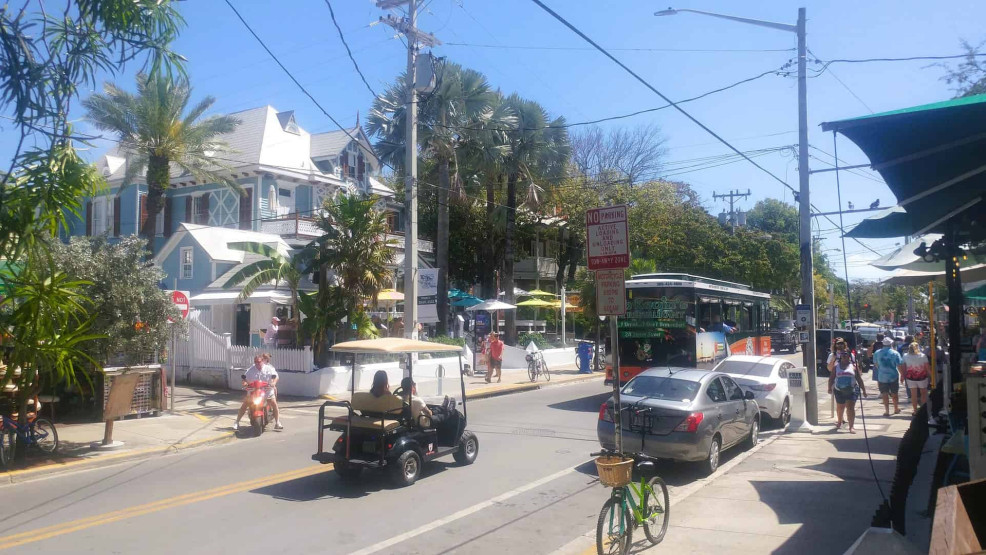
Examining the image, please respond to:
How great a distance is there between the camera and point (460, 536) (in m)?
7.55

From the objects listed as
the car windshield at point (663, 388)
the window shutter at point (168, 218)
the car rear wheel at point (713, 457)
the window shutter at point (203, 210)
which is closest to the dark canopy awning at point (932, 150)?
the car windshield at point (663, 388)

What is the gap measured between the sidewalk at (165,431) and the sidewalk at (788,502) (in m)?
4.52

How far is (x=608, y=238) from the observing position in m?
6.35

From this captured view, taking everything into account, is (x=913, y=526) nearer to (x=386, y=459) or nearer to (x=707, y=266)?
(x=386, y=459)

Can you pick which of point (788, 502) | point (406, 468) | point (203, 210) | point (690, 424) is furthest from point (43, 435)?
point (203, 210)

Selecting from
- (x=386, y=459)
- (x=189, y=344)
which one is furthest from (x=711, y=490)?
(x=189, y=344)

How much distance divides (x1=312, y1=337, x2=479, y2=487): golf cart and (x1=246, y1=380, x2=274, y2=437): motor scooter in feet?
14.9

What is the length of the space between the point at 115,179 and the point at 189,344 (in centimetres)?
1839

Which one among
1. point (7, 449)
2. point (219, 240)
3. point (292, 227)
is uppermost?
point (292, 227)

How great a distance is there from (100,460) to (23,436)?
1180 millimetres

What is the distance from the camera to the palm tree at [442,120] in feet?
91.2

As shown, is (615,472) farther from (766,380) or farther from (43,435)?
(43,435)

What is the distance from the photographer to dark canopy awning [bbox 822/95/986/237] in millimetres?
5992

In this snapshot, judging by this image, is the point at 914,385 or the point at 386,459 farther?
the point at 914,385
